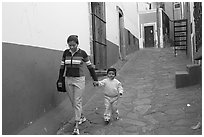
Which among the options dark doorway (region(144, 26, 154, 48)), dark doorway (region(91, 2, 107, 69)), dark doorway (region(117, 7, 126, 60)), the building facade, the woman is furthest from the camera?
dark doorway (region(144, 26, 154, 48))

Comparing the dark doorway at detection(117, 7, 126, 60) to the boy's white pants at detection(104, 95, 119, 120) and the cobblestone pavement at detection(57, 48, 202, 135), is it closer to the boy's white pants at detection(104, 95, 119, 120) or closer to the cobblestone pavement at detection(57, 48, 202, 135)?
the cobblestone pavement at detection(57, 48, 202, 135)

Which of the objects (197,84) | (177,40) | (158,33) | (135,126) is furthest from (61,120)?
(158,33)

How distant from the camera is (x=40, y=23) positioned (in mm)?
4848

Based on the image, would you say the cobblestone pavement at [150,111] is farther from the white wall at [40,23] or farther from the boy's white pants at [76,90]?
the white wall at [40,23]

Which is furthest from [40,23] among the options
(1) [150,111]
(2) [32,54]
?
(1) [150,111]

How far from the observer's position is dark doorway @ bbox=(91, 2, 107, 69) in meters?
9.12

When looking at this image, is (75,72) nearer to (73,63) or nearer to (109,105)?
(73,63)

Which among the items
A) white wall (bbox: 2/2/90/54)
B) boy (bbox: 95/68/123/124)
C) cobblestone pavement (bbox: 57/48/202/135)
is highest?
white wall (bbox: 2/2/90/54)

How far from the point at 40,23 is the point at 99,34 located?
4.98 meters

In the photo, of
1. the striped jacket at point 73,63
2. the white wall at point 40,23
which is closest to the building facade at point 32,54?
the white wall at point 40,23

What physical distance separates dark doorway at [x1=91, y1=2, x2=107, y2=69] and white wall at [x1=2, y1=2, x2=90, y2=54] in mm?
1830

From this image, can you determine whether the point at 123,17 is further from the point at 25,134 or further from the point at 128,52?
the point at 25,134

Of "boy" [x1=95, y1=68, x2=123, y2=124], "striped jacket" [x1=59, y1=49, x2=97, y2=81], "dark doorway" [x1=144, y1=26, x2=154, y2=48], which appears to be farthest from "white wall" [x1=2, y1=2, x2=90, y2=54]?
"dark doorway" [x1=144, y1=26, x2=154, y2=48]

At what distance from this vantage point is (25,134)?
13.0 feet
